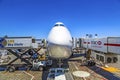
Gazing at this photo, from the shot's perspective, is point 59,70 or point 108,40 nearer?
point 59,70

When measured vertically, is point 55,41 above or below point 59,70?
above

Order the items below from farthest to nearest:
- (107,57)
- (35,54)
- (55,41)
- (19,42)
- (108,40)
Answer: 1. (35,54)
2. (19,42)
3. (107,57)
4. (108,40)
5. (55,41)

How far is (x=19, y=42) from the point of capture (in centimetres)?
2678

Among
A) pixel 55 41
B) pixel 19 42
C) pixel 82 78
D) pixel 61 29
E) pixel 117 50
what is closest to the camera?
pixel 55 41

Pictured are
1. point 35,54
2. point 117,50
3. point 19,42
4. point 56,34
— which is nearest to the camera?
point 56,34

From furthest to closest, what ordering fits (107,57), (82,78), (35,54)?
(35,54) → (107,57) → (82,78)

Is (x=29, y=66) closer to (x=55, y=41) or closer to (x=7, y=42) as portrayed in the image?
(x=7, y=42)

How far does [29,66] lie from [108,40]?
15.2 metres

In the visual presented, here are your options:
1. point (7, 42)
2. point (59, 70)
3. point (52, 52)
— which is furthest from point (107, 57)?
point (7, 42)

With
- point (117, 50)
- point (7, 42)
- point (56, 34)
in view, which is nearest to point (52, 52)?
point (56, 34)

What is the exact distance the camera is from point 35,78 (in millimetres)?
20500

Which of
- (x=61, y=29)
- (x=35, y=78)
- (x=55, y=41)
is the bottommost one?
(x=35, y=78)

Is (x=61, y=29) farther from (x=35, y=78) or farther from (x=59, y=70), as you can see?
(x=35, y=78)

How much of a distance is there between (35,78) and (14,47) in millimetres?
9015
